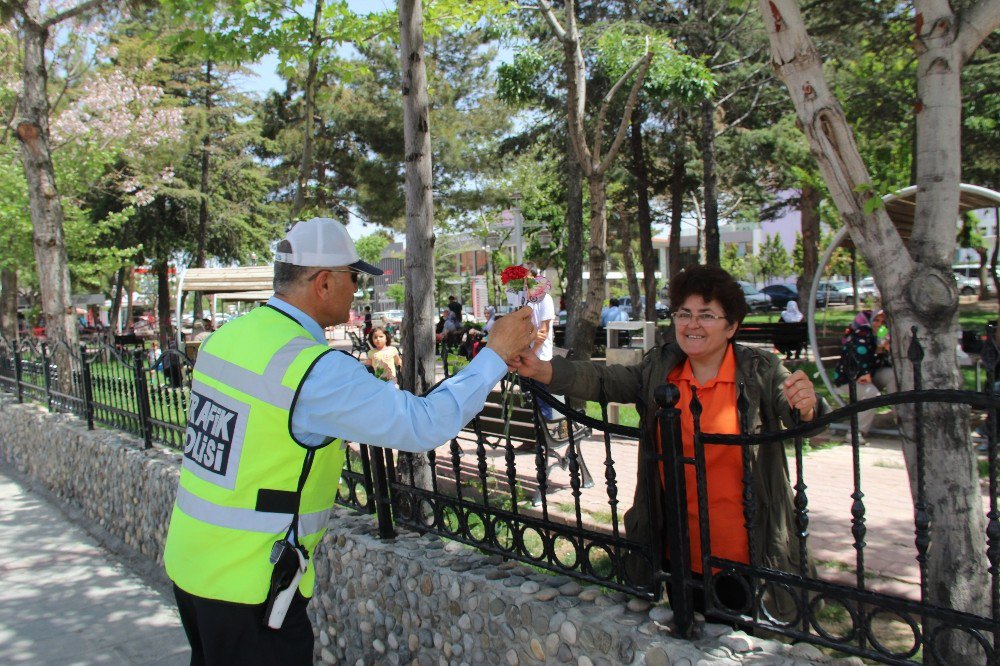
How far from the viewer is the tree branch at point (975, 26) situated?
9.16 feet

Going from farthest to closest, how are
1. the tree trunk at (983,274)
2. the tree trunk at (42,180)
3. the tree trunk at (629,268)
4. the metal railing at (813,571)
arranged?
the tree trunk at (983,274) < the tree trunk at (629,268) < the tree trunk at (42,180) < the metal railing at (813,571)

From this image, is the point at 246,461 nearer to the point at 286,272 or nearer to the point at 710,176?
the point at 286,272

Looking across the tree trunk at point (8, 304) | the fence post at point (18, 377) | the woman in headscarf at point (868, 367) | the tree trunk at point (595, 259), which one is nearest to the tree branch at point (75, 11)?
the fence post at point (18, 377)

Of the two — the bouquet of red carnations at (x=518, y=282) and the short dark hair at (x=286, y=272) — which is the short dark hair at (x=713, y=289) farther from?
the short dark hair at (x=286, y=272)

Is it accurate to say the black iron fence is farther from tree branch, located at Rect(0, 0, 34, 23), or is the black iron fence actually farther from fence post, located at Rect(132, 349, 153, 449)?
tree branch, located at Rect(0, 0, 34, 23)

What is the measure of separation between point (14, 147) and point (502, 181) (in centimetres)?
1515

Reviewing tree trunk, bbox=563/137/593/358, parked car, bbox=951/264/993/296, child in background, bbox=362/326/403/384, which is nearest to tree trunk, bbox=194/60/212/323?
tree trunk, bbox=563/137/593/358

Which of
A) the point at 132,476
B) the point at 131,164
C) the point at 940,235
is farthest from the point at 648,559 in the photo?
the point at 131,164

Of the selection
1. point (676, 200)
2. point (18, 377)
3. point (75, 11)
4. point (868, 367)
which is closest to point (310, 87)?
point (75, 11)

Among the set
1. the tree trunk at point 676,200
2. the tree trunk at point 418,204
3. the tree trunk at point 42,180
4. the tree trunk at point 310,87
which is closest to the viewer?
the tree trunk at point 418,204

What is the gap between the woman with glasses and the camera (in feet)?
8.09

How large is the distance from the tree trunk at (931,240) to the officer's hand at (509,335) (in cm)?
139

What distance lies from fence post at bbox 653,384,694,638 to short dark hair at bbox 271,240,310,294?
1.14 m

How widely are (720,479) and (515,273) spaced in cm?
143
